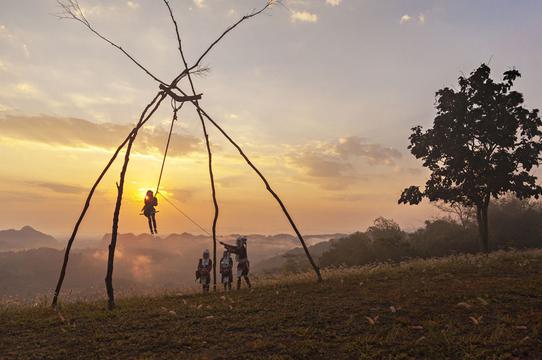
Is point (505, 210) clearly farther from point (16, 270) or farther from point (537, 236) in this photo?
point (16, 270)

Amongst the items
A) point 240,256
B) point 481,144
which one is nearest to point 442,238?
point 481,144

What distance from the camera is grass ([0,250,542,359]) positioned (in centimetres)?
778

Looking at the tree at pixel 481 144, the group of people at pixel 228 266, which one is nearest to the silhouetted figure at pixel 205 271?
the group of people at pixel 228 266

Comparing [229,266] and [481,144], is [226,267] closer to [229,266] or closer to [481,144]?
[229,266]

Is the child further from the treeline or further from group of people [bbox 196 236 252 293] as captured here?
the treeline

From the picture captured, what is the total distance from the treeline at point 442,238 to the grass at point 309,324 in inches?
866

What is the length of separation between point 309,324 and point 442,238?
33.3 meters

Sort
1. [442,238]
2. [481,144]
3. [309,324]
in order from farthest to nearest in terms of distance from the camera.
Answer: [442,238], [481,144], [309,324]

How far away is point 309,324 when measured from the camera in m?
9.39

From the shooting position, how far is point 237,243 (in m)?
16.9

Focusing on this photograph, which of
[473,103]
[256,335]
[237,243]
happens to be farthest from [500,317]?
[473,103]

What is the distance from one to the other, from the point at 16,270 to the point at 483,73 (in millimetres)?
220591

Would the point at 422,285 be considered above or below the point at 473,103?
below

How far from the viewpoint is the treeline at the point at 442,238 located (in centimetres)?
3647
